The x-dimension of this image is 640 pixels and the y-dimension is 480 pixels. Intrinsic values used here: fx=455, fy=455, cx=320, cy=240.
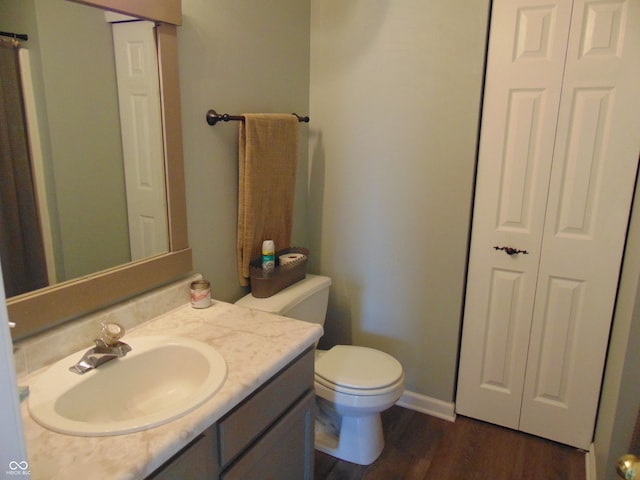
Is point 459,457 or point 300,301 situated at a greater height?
point 300,301

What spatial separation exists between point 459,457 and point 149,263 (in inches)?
62.5

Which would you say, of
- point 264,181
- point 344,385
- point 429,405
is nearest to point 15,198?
point 264,181

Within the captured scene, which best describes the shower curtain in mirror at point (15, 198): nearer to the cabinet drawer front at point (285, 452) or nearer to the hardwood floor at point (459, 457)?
the cabinet drawer front at point (285, 452)

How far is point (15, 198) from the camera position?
43.9 inches

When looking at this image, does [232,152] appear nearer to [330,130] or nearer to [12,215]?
[330,130]

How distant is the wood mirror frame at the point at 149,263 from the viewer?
3.79 feet

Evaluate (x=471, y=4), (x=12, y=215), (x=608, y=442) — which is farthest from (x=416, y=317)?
(x=12, y=215)

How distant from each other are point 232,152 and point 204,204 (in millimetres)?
247

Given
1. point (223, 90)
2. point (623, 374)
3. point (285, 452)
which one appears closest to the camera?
point (285, 452)

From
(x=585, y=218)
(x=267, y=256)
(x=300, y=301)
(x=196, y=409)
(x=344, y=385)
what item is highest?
(x=585, y=218)

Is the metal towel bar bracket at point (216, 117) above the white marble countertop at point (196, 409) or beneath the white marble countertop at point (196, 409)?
above

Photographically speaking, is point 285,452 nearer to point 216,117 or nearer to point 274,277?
point 274,277

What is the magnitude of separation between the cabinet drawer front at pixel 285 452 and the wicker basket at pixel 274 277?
0.56m

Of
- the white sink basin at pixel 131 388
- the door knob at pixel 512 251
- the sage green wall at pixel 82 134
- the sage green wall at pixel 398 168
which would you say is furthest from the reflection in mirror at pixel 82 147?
the door knob at pixel 512 251
